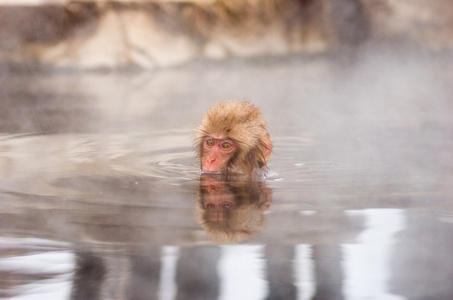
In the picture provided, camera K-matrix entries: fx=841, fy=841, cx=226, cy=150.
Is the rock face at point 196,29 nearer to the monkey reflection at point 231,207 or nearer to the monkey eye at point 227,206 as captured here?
the monkey reflection at point 231,207

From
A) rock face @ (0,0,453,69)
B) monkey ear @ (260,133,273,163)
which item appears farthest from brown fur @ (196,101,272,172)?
rock face @ (0,0,453,69)

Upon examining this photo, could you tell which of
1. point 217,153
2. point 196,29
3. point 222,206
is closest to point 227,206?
point 222,206

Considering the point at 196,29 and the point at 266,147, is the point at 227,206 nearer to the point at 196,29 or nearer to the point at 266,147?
the point at 266,147

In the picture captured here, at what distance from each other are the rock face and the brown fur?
20.4 feet

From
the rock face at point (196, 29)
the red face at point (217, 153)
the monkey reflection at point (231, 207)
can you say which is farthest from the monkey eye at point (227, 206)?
the rock face at point (196, 29)

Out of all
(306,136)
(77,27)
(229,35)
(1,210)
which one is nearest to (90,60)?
(77,27)

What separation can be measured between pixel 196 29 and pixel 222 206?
23.8ft

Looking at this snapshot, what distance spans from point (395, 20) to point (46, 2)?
4266 mm

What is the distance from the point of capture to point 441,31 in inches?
410

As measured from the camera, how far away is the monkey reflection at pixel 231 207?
247cm

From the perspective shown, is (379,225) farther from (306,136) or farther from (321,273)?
(306,136)

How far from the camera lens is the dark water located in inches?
78.7

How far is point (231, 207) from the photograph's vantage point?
2.85 m

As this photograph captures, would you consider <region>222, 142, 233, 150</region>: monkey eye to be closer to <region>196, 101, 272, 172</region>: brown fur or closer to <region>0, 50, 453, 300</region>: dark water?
<region>196, 101, 272, 172</region>: brown fur
